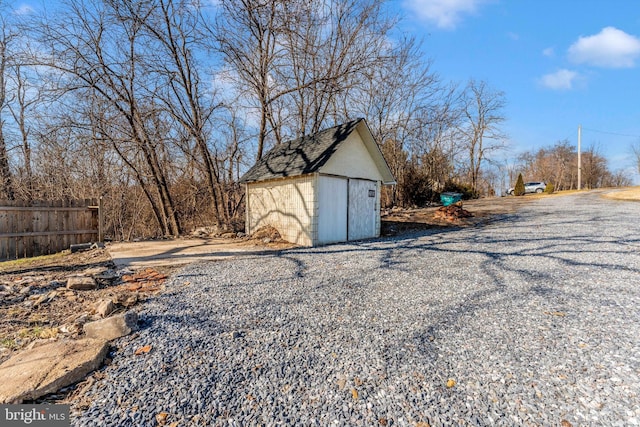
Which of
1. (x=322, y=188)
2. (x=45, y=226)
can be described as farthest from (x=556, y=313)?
(x=45, y=226)

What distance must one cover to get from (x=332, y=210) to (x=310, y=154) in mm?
1853

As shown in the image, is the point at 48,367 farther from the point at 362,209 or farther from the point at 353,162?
the point at 362,209

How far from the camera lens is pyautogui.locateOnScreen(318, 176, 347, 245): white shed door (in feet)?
27.0

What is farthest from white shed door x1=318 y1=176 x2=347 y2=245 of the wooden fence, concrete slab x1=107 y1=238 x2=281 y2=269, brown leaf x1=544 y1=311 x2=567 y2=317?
the wooden fence

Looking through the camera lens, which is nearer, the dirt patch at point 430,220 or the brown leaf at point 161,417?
the brown leaf at point 161,417

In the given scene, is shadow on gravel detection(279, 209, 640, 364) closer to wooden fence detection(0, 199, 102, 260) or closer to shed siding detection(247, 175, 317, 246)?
shed siding detection(247, 175, 317, 246)

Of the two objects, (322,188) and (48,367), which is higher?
(322,188)

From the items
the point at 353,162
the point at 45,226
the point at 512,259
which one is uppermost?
the point at 353,162

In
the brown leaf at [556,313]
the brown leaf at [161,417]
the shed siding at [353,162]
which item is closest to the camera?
the brown leaf at [161,417]

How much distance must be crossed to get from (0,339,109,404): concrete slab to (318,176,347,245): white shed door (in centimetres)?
620

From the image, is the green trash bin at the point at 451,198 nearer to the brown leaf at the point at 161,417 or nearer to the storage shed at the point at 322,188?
the storage shed at the point at 322,188

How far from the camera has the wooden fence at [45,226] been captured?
6.95 metres

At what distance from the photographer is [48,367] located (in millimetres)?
2043

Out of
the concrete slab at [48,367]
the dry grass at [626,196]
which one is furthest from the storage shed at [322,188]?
the dry grass at [626,196]
